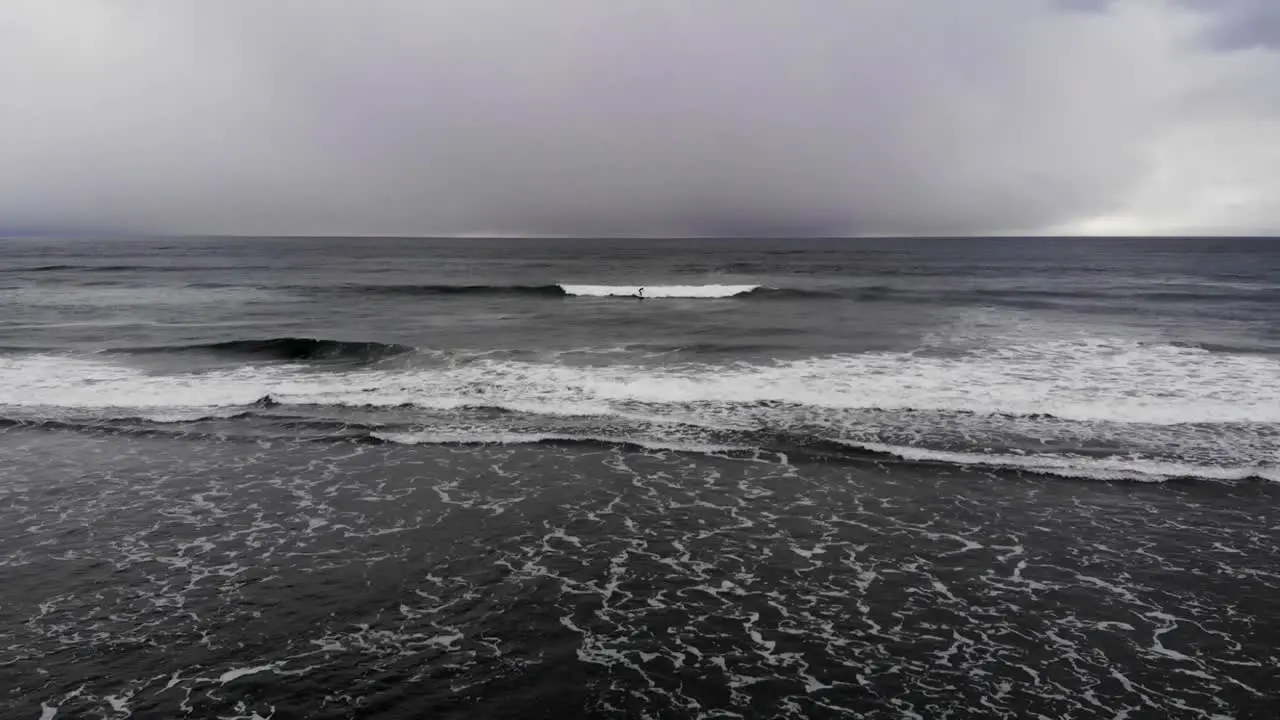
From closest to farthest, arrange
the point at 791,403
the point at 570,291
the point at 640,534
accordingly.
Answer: the point at 640,534
the point at 791,403
the point at 570,291

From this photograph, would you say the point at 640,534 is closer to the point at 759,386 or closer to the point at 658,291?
the point at 759,386

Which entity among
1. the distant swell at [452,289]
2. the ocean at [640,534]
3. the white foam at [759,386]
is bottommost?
the ocean at [640,534]

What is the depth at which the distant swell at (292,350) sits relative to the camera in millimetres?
25047

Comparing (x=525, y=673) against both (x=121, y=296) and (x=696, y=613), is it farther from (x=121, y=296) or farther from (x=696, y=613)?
(x=121, y=296)

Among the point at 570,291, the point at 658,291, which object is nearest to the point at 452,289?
the point at 570,291

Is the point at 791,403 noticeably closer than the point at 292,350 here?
Yes

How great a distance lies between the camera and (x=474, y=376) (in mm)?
21234

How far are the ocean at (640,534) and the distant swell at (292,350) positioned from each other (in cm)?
68

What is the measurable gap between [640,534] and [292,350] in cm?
2051

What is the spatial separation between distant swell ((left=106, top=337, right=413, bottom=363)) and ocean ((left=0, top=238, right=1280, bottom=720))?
2.22 ft

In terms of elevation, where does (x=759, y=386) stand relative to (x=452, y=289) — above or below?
below

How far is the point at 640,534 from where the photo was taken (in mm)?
10586

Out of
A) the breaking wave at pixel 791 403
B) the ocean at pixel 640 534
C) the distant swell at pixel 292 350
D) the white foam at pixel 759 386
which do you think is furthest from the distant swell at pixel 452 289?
the white foam at pixel 759 386

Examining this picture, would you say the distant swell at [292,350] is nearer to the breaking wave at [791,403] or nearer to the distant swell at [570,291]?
the breaking wave at [791,403]
